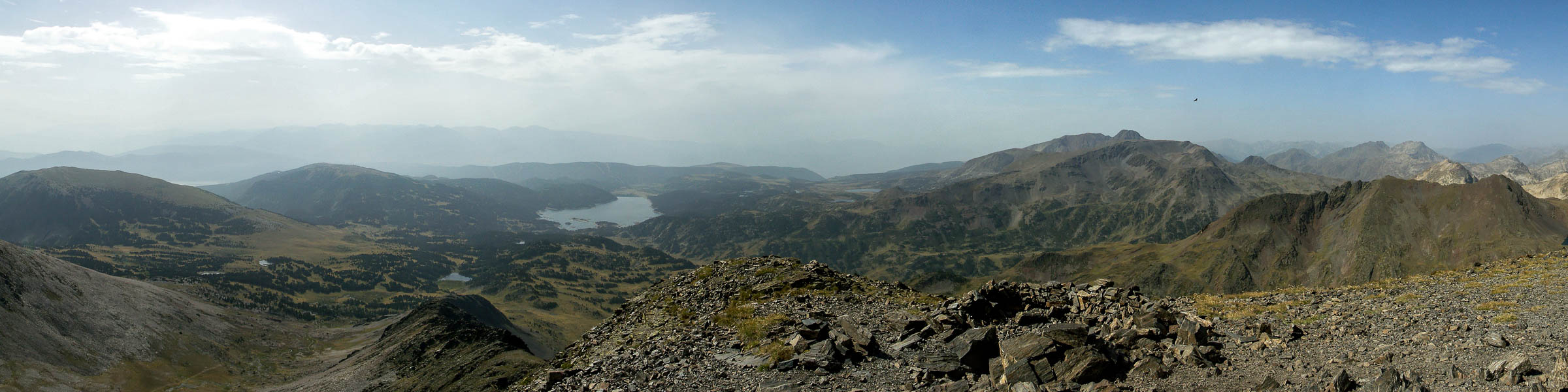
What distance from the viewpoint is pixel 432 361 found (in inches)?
2965

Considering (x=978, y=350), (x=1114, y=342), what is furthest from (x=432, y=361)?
(x=1114, y=342)

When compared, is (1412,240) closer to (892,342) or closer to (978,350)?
(892,342)

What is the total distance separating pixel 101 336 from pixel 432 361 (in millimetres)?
70590

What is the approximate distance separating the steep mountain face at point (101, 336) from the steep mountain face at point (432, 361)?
67.9 feet

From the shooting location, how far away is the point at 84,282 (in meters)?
112

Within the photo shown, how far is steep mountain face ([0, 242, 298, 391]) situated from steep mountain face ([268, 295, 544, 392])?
2071cm

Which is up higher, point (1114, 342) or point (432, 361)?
point (1114, 342)

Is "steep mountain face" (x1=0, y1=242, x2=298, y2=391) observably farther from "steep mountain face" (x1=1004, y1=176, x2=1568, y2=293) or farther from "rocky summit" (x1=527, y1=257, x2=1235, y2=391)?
"steep mountain face" (x1=1004, y1=176, x2=1568, y2=293)

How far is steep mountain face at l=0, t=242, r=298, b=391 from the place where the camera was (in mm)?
83688

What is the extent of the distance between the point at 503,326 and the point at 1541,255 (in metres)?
157

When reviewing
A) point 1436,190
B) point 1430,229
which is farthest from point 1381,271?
point 1436,190

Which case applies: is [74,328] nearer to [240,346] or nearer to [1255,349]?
[240,346]

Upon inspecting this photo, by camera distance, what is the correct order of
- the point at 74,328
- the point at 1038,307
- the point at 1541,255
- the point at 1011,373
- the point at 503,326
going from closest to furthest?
the point at 1011,373 → the point at 1038,307 → the point at 1541,255 → the point at 74,328 → the point at 503,326

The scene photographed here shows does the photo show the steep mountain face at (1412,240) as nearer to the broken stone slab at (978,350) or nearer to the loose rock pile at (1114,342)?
the loose rock pile at (1114,342)
